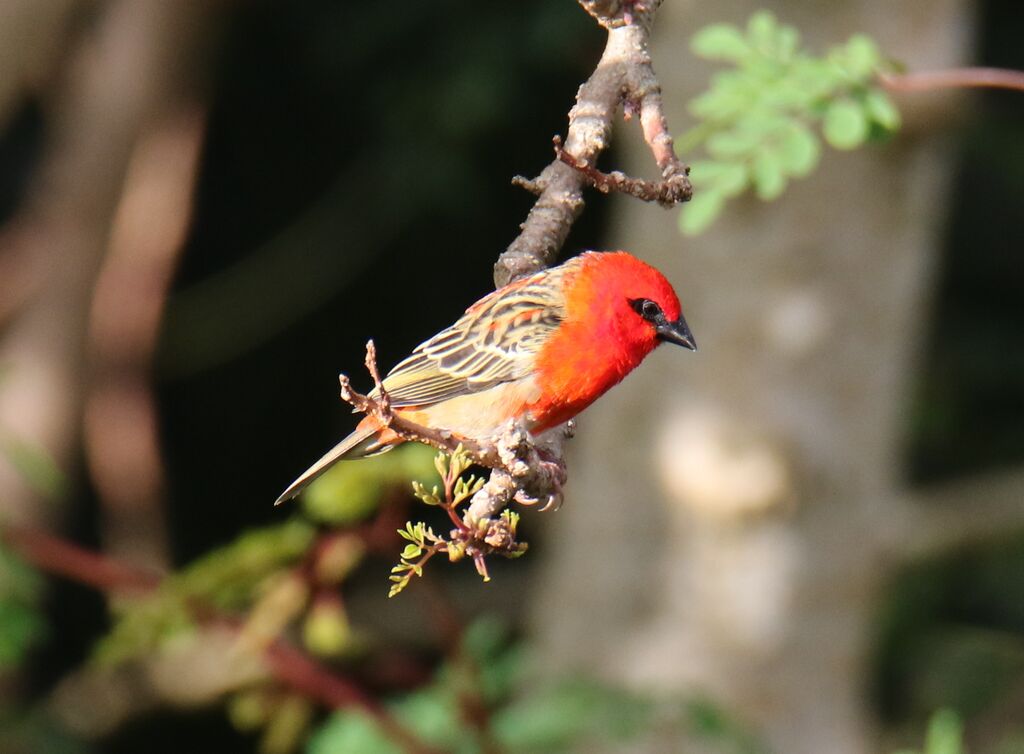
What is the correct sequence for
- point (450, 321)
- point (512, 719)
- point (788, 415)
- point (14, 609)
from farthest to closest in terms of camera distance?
point (450, 321) < point (788, 415) < point (14, 609) < point (512, 719)

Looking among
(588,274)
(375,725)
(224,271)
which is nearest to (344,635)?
(375,725)

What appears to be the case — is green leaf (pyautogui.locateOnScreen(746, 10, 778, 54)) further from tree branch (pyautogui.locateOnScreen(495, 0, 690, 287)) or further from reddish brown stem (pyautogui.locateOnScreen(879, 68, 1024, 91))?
tree branch (pyautogui.locateOnScreen(495, 0, 690, 287))

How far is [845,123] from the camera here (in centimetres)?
372

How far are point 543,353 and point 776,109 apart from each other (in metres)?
0.96

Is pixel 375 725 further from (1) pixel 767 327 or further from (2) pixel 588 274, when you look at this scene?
(1) pixel 767 327

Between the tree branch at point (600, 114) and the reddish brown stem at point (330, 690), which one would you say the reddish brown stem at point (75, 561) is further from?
the tree branch at point (600, 114)

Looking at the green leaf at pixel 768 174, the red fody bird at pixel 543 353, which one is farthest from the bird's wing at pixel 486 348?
the green leaf at pixel 768 174

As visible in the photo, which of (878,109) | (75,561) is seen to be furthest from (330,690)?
(878,109)

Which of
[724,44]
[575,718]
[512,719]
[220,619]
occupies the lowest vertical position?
[575,718]

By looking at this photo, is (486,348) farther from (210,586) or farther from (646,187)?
(646,187)

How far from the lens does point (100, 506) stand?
9.70 metres

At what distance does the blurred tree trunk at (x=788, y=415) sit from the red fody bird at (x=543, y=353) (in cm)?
247

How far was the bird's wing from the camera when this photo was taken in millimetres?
4418

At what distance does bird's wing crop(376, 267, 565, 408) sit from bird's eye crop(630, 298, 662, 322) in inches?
9.7
